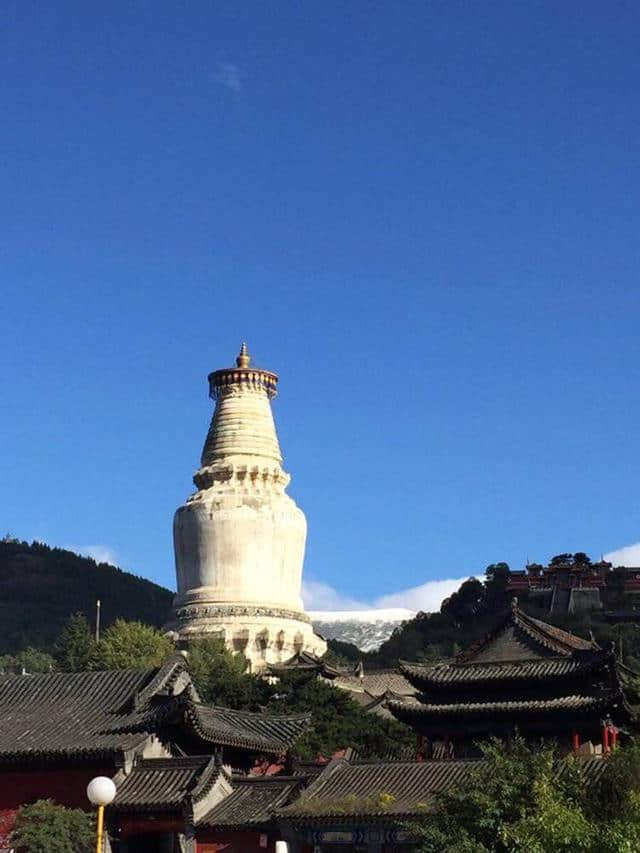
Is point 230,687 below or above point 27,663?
below

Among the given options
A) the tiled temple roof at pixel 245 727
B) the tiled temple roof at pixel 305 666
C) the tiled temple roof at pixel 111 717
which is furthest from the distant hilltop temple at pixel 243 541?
the tiled temple roof at pixel 111 717

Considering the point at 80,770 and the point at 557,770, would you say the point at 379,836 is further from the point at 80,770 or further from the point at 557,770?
the point at 80,770

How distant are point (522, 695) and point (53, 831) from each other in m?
13.6

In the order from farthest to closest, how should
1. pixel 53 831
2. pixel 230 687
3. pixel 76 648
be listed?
pixel 76 648
pixel 230 687
pixel 53 831

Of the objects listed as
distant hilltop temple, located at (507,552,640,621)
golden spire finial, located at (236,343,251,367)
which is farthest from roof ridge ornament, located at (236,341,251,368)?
distant hilltop temple, located at (507,552,640,621)

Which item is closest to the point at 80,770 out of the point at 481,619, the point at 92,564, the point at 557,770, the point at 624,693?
the point at 557,770

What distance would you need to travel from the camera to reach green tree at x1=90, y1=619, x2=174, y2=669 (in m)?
54.8

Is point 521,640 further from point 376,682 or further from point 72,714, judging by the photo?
point 376,682

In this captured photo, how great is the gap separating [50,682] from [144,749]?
191 inches

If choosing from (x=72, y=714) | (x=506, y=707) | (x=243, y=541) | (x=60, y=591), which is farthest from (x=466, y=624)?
(x=72, y=714)

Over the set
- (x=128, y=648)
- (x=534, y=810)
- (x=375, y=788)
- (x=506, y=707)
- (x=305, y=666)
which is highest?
(x=305, y=666)

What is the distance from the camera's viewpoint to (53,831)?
2900 centimetres

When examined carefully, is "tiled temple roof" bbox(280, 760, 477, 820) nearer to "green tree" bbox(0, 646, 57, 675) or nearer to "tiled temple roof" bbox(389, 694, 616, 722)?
"tiled temple roof" bbox(389, 694, 616, 722)

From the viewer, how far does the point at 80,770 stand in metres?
31.6
